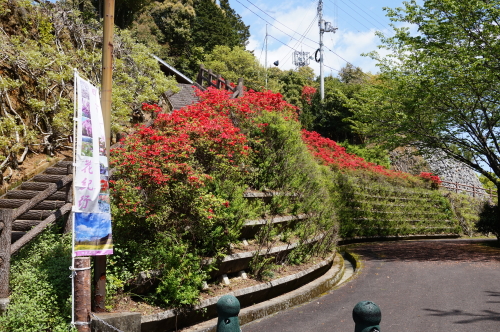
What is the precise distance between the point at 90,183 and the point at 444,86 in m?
13.2

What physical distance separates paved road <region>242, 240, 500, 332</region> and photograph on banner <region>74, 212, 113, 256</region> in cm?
279

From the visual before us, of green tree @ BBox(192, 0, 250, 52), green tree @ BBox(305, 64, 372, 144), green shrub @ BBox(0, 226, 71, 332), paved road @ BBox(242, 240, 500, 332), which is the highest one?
green tree @ BBox(192, 0, 250, 52)

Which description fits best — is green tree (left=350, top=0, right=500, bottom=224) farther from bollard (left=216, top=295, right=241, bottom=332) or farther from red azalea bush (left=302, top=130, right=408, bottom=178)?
bollard (left=216, top=295, right=241, bottom=332)

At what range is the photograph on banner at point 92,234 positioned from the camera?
17.8ft

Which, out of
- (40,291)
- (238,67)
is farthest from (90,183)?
(238,67)

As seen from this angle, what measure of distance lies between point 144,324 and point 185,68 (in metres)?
32.0

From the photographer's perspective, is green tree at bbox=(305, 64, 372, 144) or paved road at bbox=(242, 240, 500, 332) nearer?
paved road at bbox=(242, 240, 500, 332)

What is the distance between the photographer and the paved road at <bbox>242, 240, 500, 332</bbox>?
6.91 metres

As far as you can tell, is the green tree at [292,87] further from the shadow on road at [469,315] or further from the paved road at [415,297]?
the shadow on road at [469,315]

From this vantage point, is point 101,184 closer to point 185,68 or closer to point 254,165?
point 254,165

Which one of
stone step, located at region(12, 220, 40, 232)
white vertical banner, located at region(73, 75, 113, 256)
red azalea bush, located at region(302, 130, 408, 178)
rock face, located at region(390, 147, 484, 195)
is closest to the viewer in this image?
white vertical banner, located at region(73, 75, 113, 256)

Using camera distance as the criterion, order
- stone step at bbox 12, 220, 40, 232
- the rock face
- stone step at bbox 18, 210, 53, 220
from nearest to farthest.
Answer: stone step at bbox 12, 220, 40, 232
stone step at bbox 18, 210, 53, 220
the rock face

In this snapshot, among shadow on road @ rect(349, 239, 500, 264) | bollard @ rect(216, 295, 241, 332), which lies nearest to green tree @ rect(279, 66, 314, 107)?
shadow on road @ rect(349, 239, 500, 264)

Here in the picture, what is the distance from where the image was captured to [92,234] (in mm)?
5555
